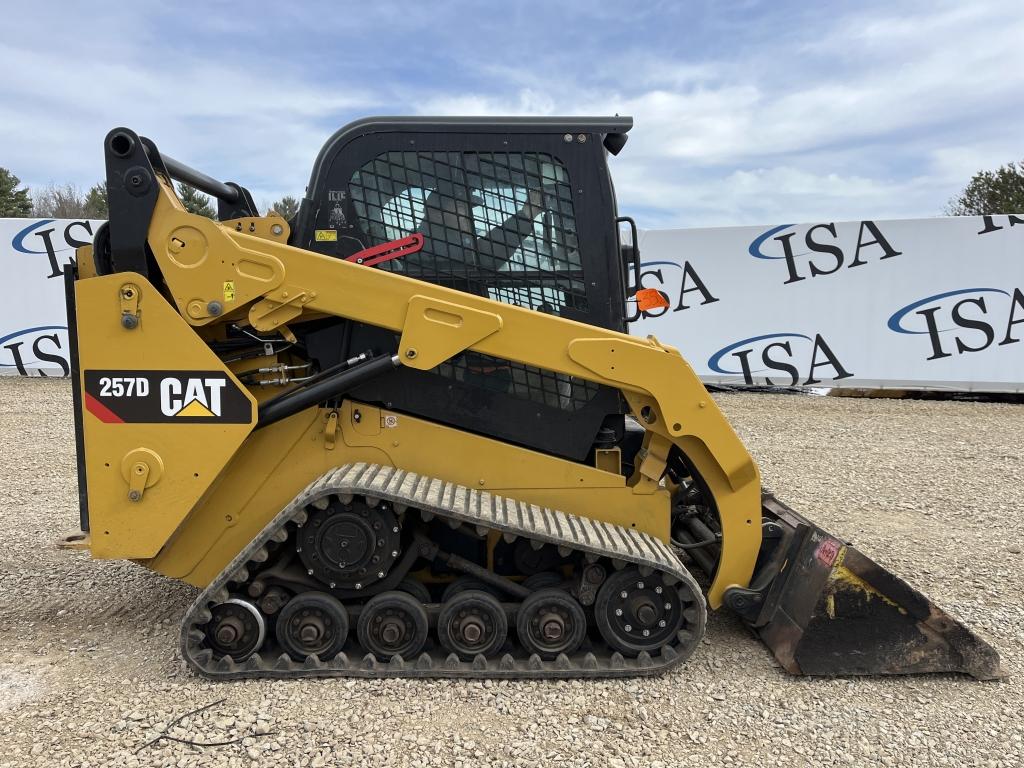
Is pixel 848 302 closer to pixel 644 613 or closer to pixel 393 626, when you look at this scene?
pixel 644 613

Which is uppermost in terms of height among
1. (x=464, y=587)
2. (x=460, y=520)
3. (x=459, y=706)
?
(x=460, y=520)

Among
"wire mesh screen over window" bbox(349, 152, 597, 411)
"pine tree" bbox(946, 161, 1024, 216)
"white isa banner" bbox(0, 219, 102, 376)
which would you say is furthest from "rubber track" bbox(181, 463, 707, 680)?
"pine tree" bbox(946, 161, 1024, 216)

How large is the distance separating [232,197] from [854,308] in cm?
1098

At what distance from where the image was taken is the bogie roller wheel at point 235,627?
3246 mm

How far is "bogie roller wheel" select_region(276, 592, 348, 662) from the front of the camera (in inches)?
128

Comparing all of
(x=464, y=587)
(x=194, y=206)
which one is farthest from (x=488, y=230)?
(x=194, y=206)

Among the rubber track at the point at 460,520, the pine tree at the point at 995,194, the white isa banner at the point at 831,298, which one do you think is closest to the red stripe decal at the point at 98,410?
the rubber track at the point at 460,520

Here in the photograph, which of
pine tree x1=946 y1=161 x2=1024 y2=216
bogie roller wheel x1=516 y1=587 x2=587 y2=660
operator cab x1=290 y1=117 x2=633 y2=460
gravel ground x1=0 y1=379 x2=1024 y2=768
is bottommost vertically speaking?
gravel ground x1=0 y1=379 x2=1024 y2=768

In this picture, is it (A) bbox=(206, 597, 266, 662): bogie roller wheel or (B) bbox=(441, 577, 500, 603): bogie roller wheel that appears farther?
(B) bbox=(441, 577, 500, 603): bogie roller wheel

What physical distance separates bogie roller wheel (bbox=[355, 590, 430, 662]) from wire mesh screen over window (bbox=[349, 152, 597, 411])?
1103mm

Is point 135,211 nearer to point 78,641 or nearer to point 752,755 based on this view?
point 78,641

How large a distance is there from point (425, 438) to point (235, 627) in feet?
3.92

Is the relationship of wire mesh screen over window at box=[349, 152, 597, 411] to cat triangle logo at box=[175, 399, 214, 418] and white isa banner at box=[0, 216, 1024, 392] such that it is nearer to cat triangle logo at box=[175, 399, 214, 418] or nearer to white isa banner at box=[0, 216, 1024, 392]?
cat triangle logo at box=[175, 399, 214, 418]

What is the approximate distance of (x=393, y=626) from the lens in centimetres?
329
